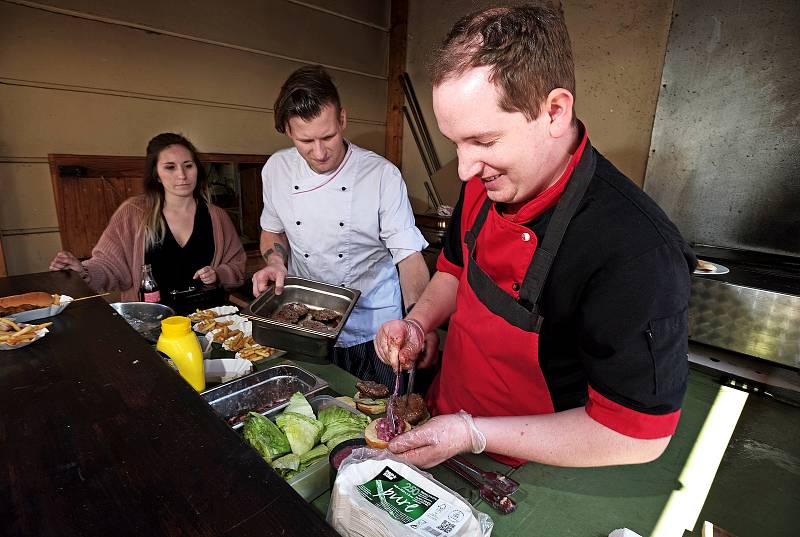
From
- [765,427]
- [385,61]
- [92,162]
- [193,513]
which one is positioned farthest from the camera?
[385,61]

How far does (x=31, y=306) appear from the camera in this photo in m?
1.40

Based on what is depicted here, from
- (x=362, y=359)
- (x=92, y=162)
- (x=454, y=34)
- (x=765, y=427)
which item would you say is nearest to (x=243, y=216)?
(x=92, y=162)

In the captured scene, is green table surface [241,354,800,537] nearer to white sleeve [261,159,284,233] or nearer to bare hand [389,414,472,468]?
bare hand [389,414,472,468]

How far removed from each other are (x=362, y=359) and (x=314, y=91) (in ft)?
4.58

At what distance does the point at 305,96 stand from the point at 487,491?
5.73 ft

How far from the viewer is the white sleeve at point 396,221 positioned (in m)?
2.29

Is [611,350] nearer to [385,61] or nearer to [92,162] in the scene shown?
[92,162]

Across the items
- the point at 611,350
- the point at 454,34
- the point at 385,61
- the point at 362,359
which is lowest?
the point at 362,359

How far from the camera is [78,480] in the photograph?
2.16ft

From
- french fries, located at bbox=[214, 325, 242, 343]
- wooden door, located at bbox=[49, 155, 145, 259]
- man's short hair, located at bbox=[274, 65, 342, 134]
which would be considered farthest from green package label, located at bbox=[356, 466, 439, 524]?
wooden door, located at bbox=[49, 155, 145, 259]

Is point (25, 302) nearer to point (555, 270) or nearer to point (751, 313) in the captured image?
point (555, 270)

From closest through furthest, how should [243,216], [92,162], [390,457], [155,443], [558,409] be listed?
[155,443] < [390,457] < [558,409] < [92,162] < [243,216]

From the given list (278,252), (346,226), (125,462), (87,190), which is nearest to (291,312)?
(346,226)

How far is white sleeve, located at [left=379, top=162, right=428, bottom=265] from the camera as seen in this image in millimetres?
2291
